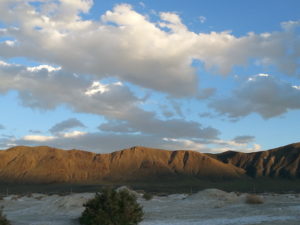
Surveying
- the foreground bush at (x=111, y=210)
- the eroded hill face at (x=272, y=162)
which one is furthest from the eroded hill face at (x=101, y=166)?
the foreground bush at (x=111, y=210)

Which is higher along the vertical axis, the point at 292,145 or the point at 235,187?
the point at 292,145

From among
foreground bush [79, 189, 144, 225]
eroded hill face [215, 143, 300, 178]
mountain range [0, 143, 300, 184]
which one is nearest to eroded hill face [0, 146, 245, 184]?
mountain range [0, 143, 300, 184]

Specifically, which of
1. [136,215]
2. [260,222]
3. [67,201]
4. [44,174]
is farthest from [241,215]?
[44,174]

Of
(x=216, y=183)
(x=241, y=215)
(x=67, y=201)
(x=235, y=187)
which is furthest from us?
(x=216, y=183)

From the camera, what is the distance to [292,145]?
145m

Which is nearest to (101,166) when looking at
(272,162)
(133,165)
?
(133,165)

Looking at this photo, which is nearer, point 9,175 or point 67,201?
point 67,201

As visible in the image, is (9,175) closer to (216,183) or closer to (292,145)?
(216,183)

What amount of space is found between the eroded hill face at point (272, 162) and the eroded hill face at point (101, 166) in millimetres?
5774

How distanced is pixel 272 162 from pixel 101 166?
191ft

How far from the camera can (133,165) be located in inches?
5635

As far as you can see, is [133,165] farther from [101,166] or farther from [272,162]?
[272,162]

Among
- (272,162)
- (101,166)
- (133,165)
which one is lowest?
(101,166)

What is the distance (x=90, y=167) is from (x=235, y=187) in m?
50.0
